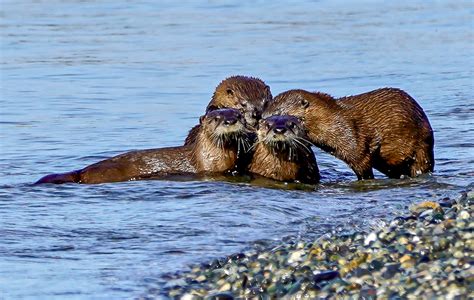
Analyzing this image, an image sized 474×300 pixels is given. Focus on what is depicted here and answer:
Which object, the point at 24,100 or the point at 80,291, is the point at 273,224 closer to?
the point at 80,291

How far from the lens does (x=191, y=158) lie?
831 centimetres

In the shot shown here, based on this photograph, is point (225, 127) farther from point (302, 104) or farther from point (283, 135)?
point (302, 104)

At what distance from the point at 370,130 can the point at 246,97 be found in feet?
3.26

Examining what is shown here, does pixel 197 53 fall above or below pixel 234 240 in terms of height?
above

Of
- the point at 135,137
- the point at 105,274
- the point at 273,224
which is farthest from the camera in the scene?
the point at 135,137

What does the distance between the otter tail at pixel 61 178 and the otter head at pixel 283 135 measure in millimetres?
1296

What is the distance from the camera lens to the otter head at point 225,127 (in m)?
7.84

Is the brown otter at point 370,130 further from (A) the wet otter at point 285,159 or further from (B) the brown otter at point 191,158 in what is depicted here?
(B) the brown otter at point 191,158

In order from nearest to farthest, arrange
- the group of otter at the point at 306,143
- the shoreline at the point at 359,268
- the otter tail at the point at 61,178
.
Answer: the shoreline at the point at 359,268
the group of otter at the point at 306,143
the otter tail at the point at 61,178

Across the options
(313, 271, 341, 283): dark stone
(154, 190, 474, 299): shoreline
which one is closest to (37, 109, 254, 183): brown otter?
(154, 190, 474, 299): shoreline

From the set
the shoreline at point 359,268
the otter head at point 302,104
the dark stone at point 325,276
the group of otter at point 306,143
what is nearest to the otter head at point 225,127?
the group of otter at point 306,143

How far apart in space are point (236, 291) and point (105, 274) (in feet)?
2.47

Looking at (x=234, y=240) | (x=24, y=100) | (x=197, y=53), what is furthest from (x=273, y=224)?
(x=197, y=53)

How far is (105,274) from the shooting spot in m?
5.64
